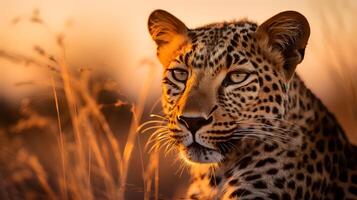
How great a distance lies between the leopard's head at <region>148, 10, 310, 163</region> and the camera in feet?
27.4

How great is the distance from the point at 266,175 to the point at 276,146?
0.78ft

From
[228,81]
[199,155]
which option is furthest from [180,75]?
[199,155]

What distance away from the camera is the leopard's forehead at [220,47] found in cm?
866

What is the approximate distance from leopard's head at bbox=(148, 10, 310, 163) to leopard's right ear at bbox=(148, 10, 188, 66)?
0.04 m

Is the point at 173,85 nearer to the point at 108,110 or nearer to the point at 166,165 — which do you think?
the point at 166,165

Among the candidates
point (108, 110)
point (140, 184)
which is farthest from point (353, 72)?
point (108, 110)

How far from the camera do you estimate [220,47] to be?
870cm

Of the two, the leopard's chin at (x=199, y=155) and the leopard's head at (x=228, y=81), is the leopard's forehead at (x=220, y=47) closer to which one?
the leopard's head at (x=228, y=81)

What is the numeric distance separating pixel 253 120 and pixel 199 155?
0.49 m

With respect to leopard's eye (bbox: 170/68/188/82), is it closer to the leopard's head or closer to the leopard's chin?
the leopard's head

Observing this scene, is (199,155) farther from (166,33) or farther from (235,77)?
(166,33)

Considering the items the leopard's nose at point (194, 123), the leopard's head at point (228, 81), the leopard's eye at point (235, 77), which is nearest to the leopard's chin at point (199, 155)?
Result: the leopard's head at point (228, 81)

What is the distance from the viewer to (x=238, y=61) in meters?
8.67

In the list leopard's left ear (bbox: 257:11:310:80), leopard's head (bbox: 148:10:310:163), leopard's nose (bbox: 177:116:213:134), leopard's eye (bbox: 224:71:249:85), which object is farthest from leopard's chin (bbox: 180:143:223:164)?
leopard's left ear (bbox: 257:11:310:80)
